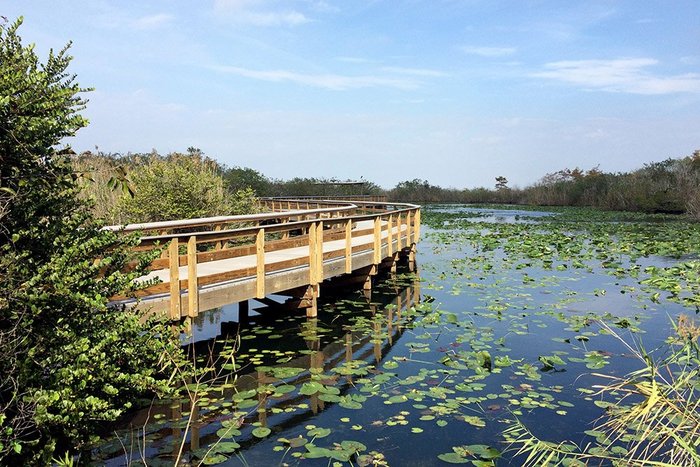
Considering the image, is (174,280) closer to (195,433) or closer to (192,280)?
(192,280)

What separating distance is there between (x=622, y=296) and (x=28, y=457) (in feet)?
35.2

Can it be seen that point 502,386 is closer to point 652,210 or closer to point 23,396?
point 23,396

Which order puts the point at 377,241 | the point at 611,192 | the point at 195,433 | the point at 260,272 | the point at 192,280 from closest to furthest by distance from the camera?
1. the point at 195,433
2. the point at 192,280
3. the point at 260,272
4. the point at 377,241
5. the point at 611,192

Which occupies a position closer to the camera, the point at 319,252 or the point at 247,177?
the point at 319,252

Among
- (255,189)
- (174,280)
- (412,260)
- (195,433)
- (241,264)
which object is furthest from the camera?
(255,189)

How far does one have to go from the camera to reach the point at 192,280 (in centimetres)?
648

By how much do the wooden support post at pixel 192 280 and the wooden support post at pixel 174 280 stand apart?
176 mm

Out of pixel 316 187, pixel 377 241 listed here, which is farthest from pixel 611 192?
pixel 377 241

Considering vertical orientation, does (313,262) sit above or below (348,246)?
below

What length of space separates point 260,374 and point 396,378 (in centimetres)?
166

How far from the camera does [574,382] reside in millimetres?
6086

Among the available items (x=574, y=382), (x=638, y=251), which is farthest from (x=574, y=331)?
(x=638, y=251)

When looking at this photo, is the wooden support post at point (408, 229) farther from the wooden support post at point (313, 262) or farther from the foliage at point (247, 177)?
the foliage at point (247, 177)

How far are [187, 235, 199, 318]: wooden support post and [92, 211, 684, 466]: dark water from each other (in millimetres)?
700
